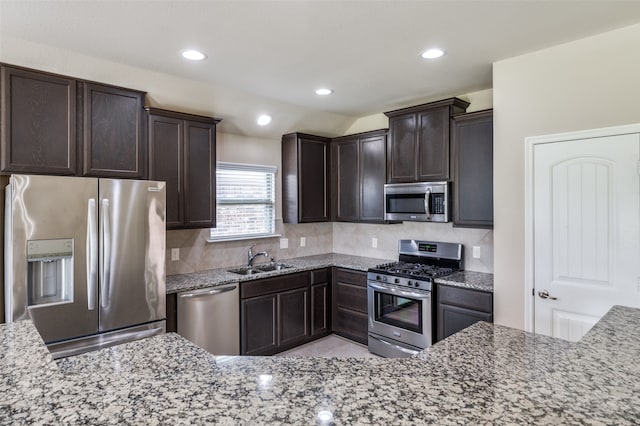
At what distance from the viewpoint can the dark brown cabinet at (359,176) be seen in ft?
14.1

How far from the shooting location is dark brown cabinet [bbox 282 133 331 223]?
14.9ft

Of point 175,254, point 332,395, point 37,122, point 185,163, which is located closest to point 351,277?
point 175,254

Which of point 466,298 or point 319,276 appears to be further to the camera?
point 319,276

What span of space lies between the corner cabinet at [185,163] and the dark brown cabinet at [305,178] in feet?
3.49

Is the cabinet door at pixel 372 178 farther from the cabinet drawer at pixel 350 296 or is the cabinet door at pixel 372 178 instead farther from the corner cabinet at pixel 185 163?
the corner cabinet at pixel 185 163

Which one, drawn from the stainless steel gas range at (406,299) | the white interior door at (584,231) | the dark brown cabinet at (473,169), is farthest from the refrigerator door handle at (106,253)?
the white interior door at (584,231)

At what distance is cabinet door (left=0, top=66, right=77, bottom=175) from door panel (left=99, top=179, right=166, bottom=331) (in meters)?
0.41

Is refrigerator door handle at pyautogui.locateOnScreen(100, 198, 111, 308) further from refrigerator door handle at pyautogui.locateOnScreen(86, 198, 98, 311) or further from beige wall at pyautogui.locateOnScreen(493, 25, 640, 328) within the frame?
beige wall at pyautogui.locateOnScreen(493, 25, 640, 328)

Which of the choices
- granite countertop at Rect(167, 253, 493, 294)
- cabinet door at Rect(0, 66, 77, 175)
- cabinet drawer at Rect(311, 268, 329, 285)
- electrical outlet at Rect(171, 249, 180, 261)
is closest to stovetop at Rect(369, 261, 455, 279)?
granite countertop at Rect(167, 253, 493, 294)

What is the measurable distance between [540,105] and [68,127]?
3.48 metres

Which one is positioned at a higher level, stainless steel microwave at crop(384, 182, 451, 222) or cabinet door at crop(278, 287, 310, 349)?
stainless steel microwave at crop(384, 182, 451, 222)

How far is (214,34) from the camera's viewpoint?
2.43 m

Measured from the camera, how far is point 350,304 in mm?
4270

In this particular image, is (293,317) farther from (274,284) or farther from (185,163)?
(185,163)
